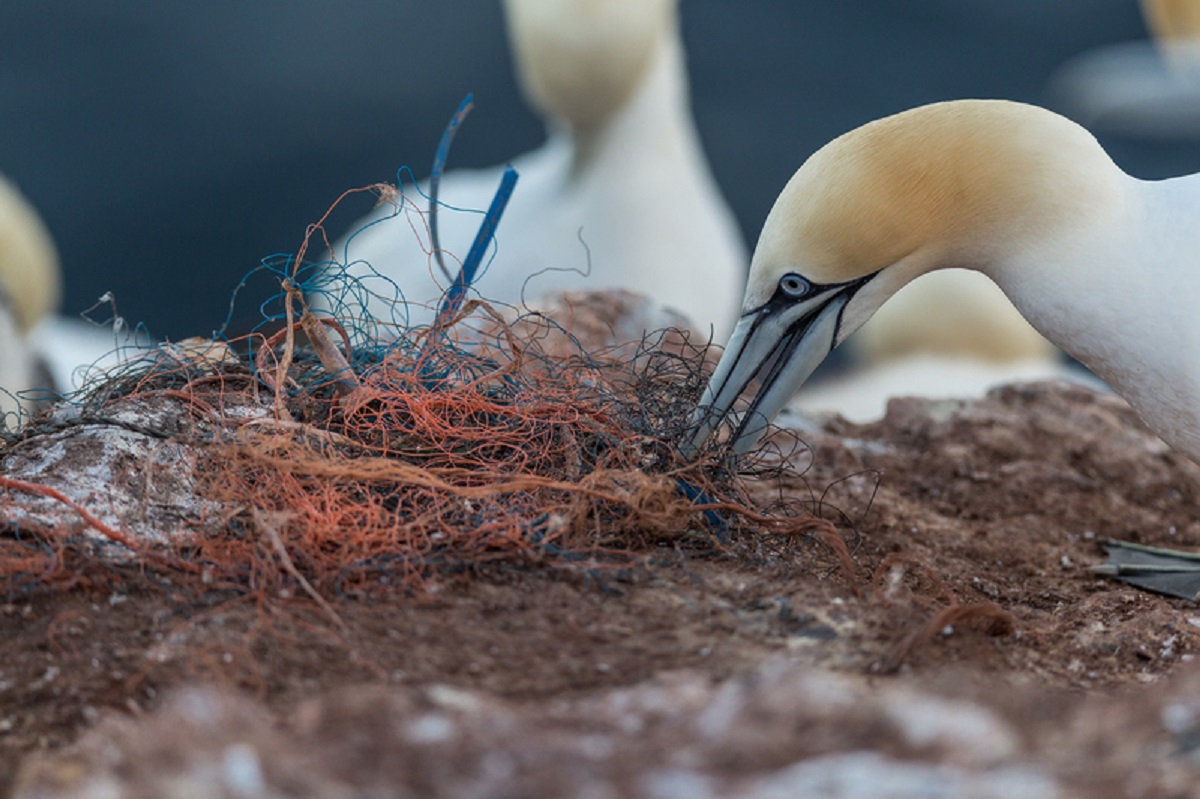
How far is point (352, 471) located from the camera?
288cm

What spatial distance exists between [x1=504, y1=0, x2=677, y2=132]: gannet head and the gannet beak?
4775 millimetres

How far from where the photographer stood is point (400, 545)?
2.79m

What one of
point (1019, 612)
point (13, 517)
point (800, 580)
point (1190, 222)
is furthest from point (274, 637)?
point (1190, 222)

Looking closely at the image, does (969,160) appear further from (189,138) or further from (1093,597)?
(189,138)

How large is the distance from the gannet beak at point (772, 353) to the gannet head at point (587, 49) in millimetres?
4775

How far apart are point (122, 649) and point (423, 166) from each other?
1006cm

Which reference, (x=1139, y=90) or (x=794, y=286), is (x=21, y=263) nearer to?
(x=794, y=286)

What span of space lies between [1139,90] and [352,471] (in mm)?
11946

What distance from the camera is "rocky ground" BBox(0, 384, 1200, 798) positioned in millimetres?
1830

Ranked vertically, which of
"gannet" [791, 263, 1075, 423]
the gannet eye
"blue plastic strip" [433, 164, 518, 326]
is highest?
"gannet" [791, 263, 1075, 423]

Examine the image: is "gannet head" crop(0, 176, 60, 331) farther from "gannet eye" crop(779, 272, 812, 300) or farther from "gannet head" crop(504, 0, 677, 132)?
"gannet eye" crop(779, 272, 812, 300)

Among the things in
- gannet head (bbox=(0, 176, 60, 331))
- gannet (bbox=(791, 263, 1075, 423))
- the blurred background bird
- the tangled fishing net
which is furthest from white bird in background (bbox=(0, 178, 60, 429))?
the tangled fishing net

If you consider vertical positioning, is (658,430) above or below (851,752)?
above

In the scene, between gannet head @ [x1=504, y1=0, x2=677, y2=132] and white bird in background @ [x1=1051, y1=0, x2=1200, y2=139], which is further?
white bird in background @ [x1=1051, y1=0, x2=1200, y2=139]
